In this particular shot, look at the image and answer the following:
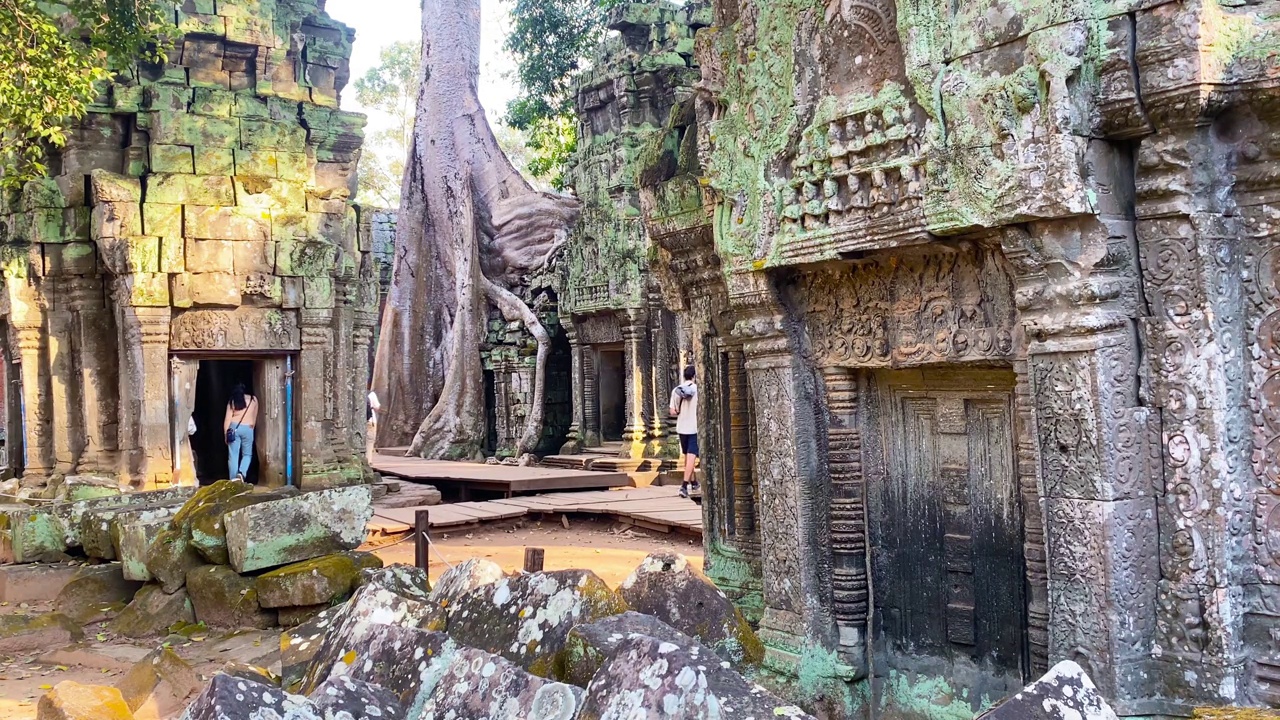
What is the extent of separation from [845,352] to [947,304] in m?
0.55

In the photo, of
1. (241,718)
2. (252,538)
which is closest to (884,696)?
(241,718)

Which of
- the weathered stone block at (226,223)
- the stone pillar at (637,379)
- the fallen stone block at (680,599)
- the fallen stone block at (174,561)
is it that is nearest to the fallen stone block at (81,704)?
the fallen stone block at (680,599)

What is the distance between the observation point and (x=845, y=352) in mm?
4742

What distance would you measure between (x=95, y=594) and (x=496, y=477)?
6639 millimetres

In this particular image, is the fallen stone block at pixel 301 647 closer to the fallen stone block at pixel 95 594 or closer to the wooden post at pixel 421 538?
the wooden post at pixel 421 538

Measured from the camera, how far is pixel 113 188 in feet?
35.8

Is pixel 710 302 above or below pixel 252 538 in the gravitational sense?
above

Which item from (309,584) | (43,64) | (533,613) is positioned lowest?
(309,584)

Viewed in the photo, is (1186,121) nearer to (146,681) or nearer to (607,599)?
(607,599)

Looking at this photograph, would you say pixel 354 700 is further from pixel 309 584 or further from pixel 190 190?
pixel 190 190

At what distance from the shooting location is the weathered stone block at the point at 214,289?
36.4ft

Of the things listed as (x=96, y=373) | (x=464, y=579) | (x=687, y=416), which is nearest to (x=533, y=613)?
(x=464, y=579)

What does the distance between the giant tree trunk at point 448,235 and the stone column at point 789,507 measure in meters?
14.4

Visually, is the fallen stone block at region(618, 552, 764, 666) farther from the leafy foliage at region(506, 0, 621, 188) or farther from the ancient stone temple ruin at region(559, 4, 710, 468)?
the leafy foliage at region(506, 0, 621, 188)
